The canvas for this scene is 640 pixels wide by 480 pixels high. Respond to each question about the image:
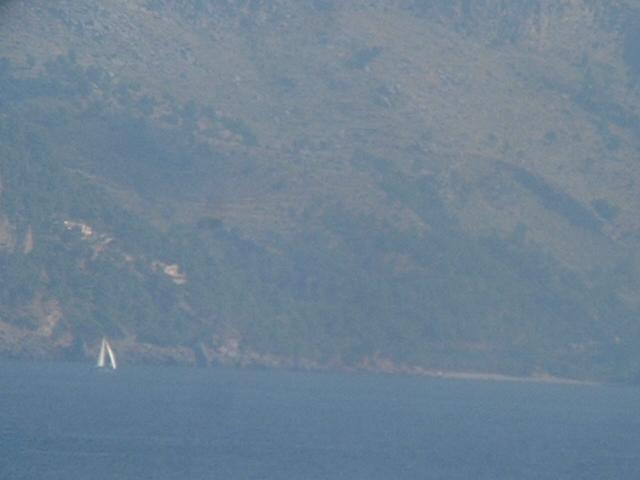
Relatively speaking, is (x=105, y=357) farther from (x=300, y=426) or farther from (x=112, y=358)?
(x=300, y=426)

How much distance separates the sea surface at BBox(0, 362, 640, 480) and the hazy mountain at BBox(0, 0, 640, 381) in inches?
115

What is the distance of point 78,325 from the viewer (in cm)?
8994

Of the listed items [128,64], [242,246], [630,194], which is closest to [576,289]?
[630,194]

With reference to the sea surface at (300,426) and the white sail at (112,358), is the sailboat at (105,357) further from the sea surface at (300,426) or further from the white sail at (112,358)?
the sea surface at (300,426)

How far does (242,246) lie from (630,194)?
30.8 metres

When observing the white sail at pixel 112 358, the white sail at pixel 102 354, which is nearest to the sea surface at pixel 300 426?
the white sail at pixel 112 358

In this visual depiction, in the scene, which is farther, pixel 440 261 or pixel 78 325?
pixel 440 261

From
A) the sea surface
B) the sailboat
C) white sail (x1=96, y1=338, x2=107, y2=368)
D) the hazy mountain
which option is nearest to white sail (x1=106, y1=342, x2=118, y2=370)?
the sailboat

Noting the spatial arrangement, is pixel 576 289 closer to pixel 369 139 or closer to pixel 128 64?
pixel 369 139

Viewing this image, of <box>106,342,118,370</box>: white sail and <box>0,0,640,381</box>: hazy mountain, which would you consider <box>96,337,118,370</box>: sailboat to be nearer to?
<box>106,342,118,370</box>: white sail

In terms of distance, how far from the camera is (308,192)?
98.4m

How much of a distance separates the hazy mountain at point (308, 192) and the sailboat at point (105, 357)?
2011 millimetres

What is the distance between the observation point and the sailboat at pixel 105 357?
87.9 m

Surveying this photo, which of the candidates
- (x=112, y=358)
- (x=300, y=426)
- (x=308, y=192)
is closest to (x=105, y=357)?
(x=112, y=358)
